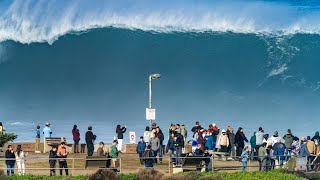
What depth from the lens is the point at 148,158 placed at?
27016mm

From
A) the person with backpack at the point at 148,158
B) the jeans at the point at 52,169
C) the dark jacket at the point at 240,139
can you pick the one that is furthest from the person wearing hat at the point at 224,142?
the jeans at the point at 52,169

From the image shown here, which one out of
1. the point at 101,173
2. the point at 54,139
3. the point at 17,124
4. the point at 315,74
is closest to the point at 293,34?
the point at 315,74

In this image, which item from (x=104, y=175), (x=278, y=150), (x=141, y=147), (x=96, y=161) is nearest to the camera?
(x=104, y=175)

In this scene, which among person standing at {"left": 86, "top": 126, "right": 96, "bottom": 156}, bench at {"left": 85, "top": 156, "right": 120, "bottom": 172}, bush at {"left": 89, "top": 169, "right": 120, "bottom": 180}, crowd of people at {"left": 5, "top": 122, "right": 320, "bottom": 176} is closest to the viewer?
bush at {"left": 89, "top": 169, "right": 120, "bottom": 180}

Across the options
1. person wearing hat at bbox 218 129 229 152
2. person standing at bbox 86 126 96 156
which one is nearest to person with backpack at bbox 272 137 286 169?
person wearing hat at bbox 218 129 229 152

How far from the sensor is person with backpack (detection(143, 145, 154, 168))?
27.6 meters

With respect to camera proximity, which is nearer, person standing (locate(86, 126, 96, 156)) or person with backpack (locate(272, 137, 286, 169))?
person with backpack (locate(272, 137, 286, 169))

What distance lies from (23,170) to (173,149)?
17.2 feet

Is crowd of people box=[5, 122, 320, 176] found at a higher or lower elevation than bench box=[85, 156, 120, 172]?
higher

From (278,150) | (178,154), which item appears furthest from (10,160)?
(278,150)

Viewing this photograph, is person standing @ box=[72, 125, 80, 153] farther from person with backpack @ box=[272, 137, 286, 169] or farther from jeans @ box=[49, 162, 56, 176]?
person with backpack @ box=[272, 137, 286, 169]

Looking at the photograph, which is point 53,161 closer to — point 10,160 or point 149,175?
point 10,160

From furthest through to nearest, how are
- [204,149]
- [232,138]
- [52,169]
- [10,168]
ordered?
[232,138] → [204,149] → [52,169] → [10,168]

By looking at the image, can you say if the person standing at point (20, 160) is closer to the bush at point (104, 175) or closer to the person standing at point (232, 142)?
the person standing at point (232, 142)
